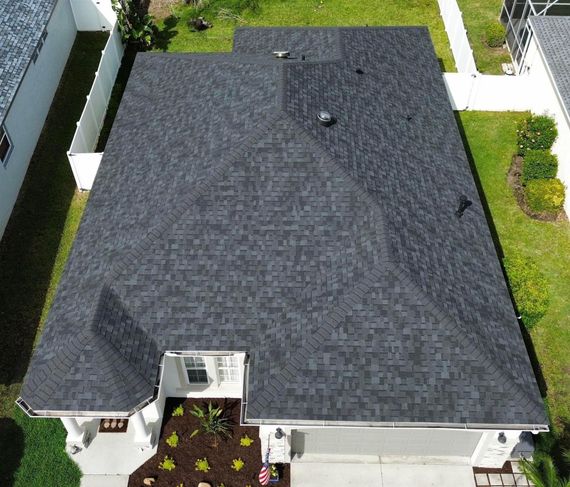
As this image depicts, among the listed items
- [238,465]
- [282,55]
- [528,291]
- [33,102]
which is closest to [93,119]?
[33,102]

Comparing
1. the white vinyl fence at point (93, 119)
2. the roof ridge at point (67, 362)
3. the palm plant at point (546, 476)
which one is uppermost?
the roof ridge at point (67, 362)

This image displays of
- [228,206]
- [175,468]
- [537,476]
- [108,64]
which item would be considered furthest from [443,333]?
[108,64]

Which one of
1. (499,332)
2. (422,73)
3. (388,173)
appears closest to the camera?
(499,332)

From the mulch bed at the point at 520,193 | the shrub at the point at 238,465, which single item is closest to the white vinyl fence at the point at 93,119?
the shrub at the point at 238,465

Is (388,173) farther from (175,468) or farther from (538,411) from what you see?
(175,468)

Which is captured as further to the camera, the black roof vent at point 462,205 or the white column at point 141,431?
the black roof vent at point 462,205

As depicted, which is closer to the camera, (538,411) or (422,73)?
(538,411)

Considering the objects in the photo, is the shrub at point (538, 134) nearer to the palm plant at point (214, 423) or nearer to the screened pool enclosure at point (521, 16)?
the screened pool enclosure at point (521, 16)
